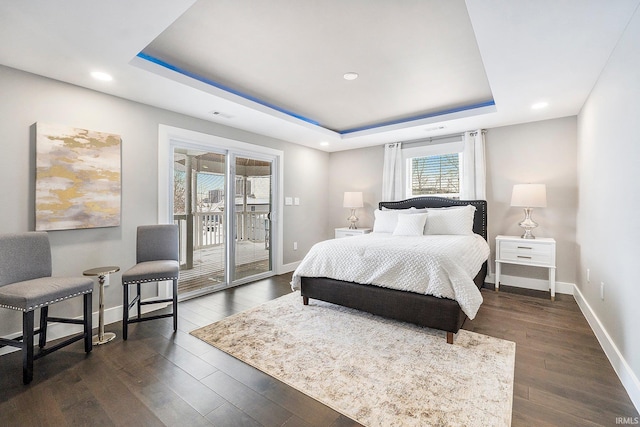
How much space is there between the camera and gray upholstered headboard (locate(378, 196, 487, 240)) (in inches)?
166

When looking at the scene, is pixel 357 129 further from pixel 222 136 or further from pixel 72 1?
pixel 72 1

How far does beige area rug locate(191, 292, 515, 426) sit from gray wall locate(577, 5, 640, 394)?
767 millimetres

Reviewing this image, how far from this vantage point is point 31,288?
2008mm

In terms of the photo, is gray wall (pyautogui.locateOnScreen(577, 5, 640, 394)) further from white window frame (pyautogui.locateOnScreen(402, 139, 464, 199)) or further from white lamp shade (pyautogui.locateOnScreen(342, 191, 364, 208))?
white lamp shade (pyautogui.locateOnScreen(342, 191, 364, 208))

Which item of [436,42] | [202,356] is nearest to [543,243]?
[436,42]

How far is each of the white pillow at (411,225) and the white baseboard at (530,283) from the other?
1.39 metres

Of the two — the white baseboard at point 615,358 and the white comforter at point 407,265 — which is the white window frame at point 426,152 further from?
the white baseboard at point 615,358

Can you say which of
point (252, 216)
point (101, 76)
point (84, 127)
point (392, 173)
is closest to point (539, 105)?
point (392, 173)

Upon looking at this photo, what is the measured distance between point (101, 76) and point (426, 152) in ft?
14.3

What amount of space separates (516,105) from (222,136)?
3.64 meters

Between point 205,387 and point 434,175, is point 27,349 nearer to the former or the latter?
point 205,387

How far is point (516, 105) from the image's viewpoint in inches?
130

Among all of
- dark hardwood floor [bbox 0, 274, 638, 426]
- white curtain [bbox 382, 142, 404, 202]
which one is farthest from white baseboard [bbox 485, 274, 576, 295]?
white curtain [bbox 382, 142, 404, 202]

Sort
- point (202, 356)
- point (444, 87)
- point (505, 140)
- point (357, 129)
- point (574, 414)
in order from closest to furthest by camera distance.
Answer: point (574, 414), point (202, 356), point (444, 87), point (505, 140), point (357, 129)
